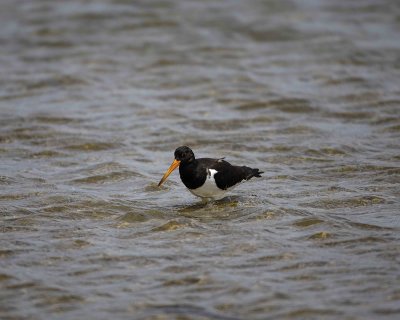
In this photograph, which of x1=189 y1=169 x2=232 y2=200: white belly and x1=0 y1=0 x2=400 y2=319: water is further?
x1=189 y1=169 x2=232 y2=200: white belly

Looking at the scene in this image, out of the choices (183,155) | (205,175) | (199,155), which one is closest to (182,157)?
(183,155)

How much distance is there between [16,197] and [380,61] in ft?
29.5

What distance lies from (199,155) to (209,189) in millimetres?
2423

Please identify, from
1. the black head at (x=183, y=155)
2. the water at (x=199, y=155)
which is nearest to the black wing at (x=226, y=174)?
the black head at (x=183, y=155)

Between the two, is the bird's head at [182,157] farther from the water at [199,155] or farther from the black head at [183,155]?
the water at [199,155]

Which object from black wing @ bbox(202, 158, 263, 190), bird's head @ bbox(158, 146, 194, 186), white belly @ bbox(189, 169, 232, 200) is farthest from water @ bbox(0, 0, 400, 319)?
bird's head @ bbox(158, 146, 194, 186)

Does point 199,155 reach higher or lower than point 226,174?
lower

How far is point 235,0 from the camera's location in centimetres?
2028

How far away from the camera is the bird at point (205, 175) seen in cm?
916

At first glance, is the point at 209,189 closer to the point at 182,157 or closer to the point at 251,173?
the point at 182,157

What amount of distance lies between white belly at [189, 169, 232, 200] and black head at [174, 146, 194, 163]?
293 millimetres

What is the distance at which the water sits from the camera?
6.87 metres

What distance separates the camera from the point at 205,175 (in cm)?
917

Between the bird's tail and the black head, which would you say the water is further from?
the black head
